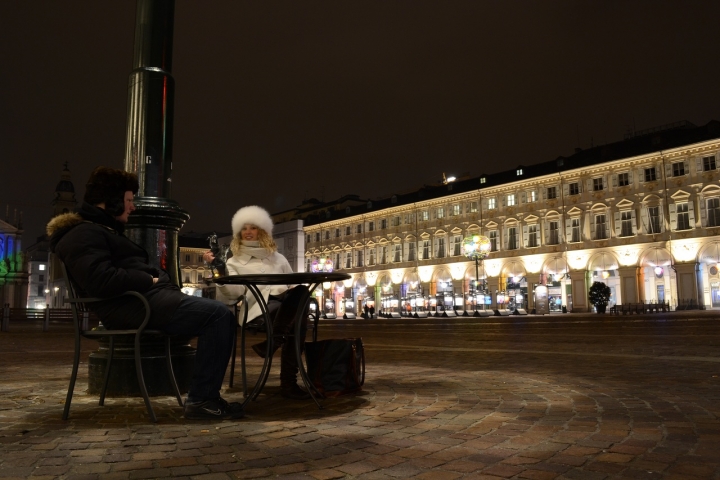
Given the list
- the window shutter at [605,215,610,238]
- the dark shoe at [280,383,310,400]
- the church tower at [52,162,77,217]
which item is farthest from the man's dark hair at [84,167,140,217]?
the church tower at [52,162,77,217]

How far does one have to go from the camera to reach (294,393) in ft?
15.9

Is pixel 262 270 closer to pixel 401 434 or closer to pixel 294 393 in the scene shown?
pixel 294 393

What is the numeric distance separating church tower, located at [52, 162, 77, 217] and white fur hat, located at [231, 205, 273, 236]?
255 feet

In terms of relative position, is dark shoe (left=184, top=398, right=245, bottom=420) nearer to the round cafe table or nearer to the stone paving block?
the round cafe table

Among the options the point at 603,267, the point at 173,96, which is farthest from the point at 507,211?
the point at 173,96

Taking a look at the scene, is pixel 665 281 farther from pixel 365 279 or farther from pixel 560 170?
pixel 365 279

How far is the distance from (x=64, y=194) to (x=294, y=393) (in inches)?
3225

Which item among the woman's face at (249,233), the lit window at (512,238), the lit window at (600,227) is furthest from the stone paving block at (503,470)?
the lit window at (512,238)

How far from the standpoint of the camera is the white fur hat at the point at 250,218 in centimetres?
516

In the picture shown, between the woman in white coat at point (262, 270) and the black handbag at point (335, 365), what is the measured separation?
15cm

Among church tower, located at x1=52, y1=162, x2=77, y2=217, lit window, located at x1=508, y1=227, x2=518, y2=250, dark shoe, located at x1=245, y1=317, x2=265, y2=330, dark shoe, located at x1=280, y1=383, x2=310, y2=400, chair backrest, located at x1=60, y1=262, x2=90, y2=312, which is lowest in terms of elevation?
dark shoe, located at x1=280, y1=383, x2=310, y2=400

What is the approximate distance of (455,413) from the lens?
4.03 metres

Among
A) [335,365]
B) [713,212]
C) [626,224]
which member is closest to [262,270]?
[335,365]

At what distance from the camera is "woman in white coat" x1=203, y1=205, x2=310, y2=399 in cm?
496
